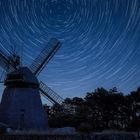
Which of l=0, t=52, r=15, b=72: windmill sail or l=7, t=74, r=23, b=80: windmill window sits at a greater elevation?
l=0, t=52, r=15, b=72: windmill sail

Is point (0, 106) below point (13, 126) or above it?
above

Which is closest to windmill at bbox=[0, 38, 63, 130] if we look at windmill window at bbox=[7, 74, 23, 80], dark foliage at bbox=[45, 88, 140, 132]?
windmill window at bbox=[7, 74, 23, 80]

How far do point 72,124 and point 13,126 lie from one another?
531 inches

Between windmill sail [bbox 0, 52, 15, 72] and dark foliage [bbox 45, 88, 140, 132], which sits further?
dark foliage [bbox 45, 88, 140, 132]

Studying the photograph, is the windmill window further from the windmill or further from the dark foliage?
the dark foliage

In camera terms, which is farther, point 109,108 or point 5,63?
point 109,108

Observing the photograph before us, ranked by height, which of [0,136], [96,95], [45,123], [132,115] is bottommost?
[0,136]

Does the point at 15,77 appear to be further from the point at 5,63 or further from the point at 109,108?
the point at 109,108

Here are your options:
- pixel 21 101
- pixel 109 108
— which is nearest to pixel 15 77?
pixel 21 101

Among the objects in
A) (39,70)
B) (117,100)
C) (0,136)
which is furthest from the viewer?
(117,100)

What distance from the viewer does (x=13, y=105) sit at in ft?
107

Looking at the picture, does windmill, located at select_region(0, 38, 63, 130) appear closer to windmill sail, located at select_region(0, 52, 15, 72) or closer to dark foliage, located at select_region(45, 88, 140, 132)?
windmill sail, located at select_region(0, 52, 15, 72)

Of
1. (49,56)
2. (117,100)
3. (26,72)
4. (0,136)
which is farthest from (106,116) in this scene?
(0,136)

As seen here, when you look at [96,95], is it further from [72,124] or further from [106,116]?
[72,124]
